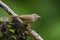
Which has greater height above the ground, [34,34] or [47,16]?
[47,16]

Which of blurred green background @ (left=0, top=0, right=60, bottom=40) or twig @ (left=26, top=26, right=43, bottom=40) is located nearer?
twig @ (left=26, top=26, right=43, bottom=40)

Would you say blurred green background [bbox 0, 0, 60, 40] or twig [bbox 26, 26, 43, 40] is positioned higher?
blurred green background [bbox 0, 0, 60, 40]

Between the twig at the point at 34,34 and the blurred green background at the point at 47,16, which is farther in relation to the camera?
the blurred green background at the point at 47,16

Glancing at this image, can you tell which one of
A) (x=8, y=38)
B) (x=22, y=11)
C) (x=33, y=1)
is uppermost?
(x=33, y=1)

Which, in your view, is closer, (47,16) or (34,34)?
(34,34)

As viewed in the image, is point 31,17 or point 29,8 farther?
point 29,8

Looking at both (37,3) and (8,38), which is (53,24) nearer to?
(37,3)

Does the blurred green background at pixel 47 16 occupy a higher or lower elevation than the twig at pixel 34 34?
higher

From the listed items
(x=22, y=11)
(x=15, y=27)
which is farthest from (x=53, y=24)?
(x=15, y=27)

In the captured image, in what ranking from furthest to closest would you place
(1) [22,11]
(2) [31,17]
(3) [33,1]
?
(3) [33,1]
(1) [22,11]
(2) [31,17]

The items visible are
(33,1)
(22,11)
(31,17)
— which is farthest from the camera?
(33,1)

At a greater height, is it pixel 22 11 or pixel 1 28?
pixel 22 11
